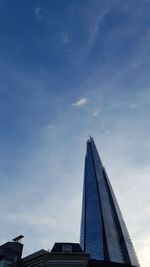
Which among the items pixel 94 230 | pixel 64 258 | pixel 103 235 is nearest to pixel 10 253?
pixel 64 258

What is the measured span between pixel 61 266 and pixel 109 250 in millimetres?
135404

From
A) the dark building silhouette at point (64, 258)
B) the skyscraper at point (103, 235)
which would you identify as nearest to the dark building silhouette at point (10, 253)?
the dark building silhouette at point (64, 258)

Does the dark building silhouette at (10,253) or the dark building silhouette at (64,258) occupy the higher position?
the dark building silhouette at (10,253)

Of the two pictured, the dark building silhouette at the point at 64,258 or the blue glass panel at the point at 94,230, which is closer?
the dark building silhouette at the point at 64,258

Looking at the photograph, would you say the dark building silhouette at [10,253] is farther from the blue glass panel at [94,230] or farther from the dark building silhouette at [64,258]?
the blue glass panel at [94,230]

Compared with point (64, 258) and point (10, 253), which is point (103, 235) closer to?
point (10, 253)

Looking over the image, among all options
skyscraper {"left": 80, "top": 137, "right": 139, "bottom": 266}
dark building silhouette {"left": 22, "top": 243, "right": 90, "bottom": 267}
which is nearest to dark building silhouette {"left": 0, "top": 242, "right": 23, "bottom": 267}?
dark building silhouette {"left": 22, "top": 243, "right": 90, "bottom": 267}

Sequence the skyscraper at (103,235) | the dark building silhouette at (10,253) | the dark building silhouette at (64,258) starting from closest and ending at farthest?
the dark building silhouette at (64,258) < the dark building silhouette at (10,253) < the skyscraper at (103,235)

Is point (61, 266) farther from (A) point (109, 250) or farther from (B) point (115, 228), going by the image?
(B) point (115, 228)

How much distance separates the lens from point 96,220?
605ft

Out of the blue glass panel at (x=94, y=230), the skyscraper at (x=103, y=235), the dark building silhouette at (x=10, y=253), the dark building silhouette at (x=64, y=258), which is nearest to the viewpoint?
the dark building silhouette at (x=64, y=258)

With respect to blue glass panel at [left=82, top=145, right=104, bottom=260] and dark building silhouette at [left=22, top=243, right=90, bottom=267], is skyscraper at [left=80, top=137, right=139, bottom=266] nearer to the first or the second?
blue glass panel at [left=82, top=145, right=104, bottom=260]

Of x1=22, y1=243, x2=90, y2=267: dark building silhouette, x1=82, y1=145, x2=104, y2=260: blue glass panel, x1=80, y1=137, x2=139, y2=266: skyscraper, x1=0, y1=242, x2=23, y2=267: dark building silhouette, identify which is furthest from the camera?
x1=82, y1=145, x2=104, y2=260: blue glass panel

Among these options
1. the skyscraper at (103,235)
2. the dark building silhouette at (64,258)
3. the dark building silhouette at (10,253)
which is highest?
the skyscraper at (103,235)
